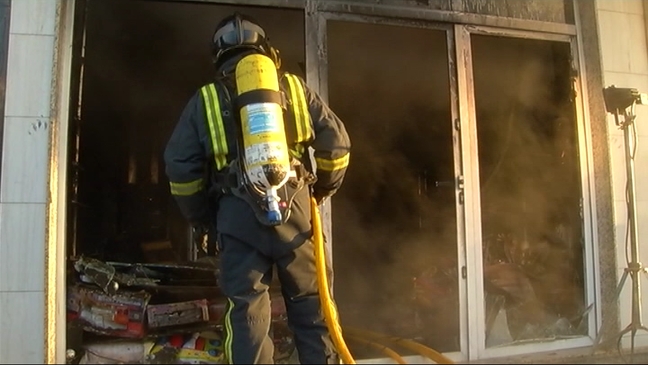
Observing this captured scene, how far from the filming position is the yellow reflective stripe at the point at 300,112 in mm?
3172

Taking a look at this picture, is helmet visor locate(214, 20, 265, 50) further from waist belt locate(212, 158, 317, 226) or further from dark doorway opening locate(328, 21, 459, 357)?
dark doorway opening locate(328, 21, 459, 357)

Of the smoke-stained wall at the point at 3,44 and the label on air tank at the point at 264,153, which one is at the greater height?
the smoke-stained wall at the point at 3,44

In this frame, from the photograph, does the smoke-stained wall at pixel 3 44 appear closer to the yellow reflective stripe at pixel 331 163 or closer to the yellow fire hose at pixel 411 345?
the yellow reflective stripe at pixel 331 163

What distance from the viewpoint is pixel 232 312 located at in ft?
9.86

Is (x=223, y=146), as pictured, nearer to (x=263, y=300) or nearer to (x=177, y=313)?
(x=263, y=300)

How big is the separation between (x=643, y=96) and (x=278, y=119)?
98.9 inches

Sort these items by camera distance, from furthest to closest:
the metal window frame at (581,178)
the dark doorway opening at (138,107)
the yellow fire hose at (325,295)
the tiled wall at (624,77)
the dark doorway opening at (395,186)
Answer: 1. the dark doorway opening at (138,107)
2. the dark doorway opening at (395,186)
3. the tiled wall at (624,77)
4. the metal window frame at (581,178)
5. the yellow fire hose at (325,295)

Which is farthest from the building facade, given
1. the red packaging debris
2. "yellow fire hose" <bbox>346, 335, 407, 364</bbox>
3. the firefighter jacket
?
the firefighter jacket

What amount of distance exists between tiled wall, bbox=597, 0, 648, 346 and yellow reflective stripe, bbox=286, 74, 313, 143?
97.8 inches

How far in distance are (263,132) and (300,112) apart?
0.33 metres

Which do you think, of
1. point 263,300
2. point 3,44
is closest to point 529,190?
point 263,300

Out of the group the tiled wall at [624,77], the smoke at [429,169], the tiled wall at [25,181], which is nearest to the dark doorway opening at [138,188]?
the tiled wall at [25,181]

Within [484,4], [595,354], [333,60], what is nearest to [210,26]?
[333,60]

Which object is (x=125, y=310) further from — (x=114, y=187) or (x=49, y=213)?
(x=114, y=187)
